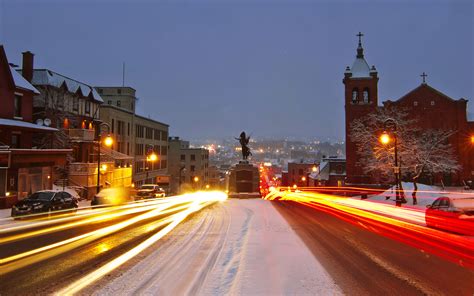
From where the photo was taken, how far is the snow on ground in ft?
24.3

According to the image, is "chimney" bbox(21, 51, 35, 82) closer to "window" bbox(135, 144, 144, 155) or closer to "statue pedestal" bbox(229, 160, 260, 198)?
"window" bbox(135, 144, 144, 155)

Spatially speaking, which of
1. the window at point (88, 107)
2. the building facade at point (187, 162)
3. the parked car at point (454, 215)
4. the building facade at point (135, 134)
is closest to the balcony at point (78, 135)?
the window at point (88, 107)

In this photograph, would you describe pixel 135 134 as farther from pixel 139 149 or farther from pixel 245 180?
pixel 245 180

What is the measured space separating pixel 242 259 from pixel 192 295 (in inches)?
121

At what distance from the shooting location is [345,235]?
46.8 feet

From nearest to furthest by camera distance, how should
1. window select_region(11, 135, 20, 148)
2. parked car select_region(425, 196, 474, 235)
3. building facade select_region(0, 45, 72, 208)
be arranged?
parked car select_region(425, 196, 474, 235)
building facade select_region(0, 45, 72, 208)
window select_region(11, 135, 20, 148)

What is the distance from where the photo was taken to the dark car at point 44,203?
756 inches

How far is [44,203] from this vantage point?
1992 centimetres

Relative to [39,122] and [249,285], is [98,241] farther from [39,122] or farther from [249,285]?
[39,122]

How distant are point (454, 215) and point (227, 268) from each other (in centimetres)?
1045

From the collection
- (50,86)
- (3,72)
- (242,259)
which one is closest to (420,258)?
(242,259)

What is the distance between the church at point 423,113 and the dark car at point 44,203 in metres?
36.0

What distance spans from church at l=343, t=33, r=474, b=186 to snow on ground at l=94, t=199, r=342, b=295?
36.9 metres

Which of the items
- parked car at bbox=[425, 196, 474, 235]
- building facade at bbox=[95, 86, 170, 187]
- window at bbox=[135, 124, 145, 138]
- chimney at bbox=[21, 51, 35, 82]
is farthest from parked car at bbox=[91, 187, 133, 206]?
window at bbox=[135, 124, 145, 138]
